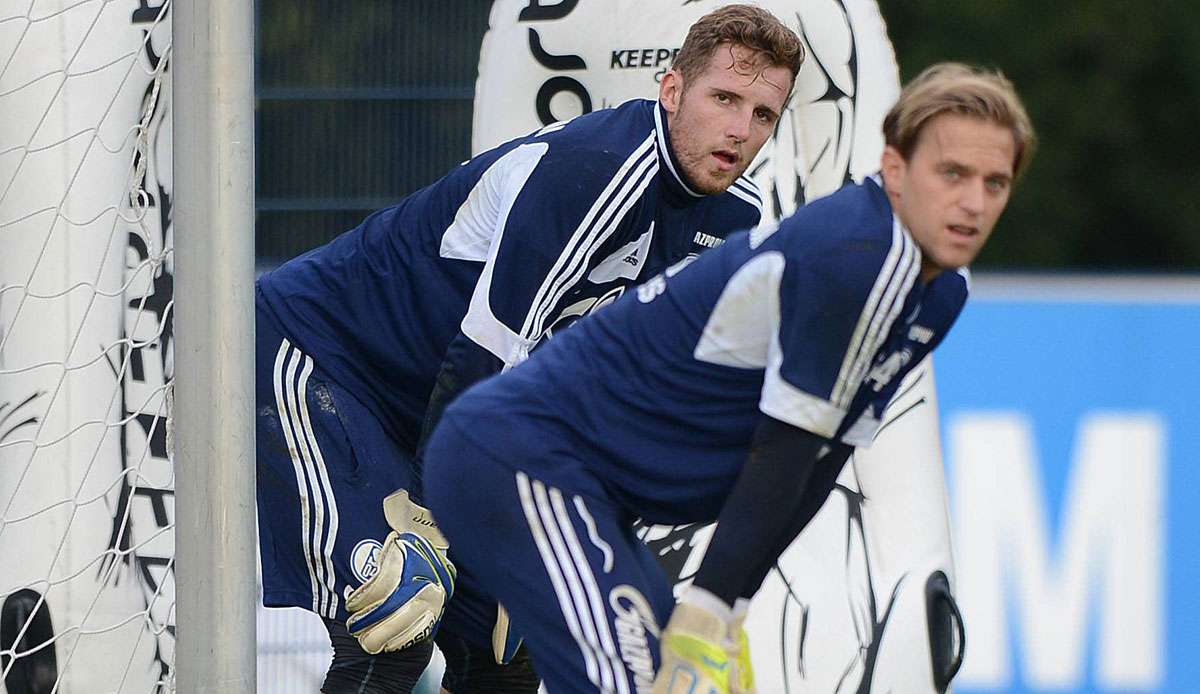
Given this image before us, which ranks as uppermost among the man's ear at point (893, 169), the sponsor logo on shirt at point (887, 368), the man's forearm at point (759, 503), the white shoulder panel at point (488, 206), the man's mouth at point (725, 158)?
the man's ear at point (893, 169)

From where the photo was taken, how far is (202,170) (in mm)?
3018

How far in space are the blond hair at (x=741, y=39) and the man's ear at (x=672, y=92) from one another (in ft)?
0.05

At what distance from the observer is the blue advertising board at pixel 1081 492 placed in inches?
240

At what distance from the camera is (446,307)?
3705mm

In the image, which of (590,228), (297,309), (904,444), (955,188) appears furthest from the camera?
(904,444)

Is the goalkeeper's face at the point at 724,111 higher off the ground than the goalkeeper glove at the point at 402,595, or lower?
higher

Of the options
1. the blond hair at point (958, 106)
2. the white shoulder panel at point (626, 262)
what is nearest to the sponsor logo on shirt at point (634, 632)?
the blond hair at point (958, 106)

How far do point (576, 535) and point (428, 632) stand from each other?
81 centimetres

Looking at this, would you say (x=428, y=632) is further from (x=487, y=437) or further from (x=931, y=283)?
(x=931, y=283)

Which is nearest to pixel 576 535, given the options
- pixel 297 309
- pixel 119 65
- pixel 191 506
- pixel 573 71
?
pixel 191 506

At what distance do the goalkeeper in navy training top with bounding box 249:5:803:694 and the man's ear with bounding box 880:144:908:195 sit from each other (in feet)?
2.18

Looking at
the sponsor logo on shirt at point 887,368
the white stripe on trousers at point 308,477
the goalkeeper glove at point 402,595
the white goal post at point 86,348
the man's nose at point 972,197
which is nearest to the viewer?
the man's nose at point 972,197

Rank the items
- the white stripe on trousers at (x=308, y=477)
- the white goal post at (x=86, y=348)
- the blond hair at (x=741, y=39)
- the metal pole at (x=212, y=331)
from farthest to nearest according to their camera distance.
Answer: the white goal post at (x=86, y=348)
the white stripe on trousers at (x=308, y=477)
the blond hair at (x=741, y=39)
the metal pole at (x=212, y=331)

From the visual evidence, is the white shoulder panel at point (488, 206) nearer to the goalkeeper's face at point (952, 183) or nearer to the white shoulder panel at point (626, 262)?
the white shoulder panel at point (626, 262)
